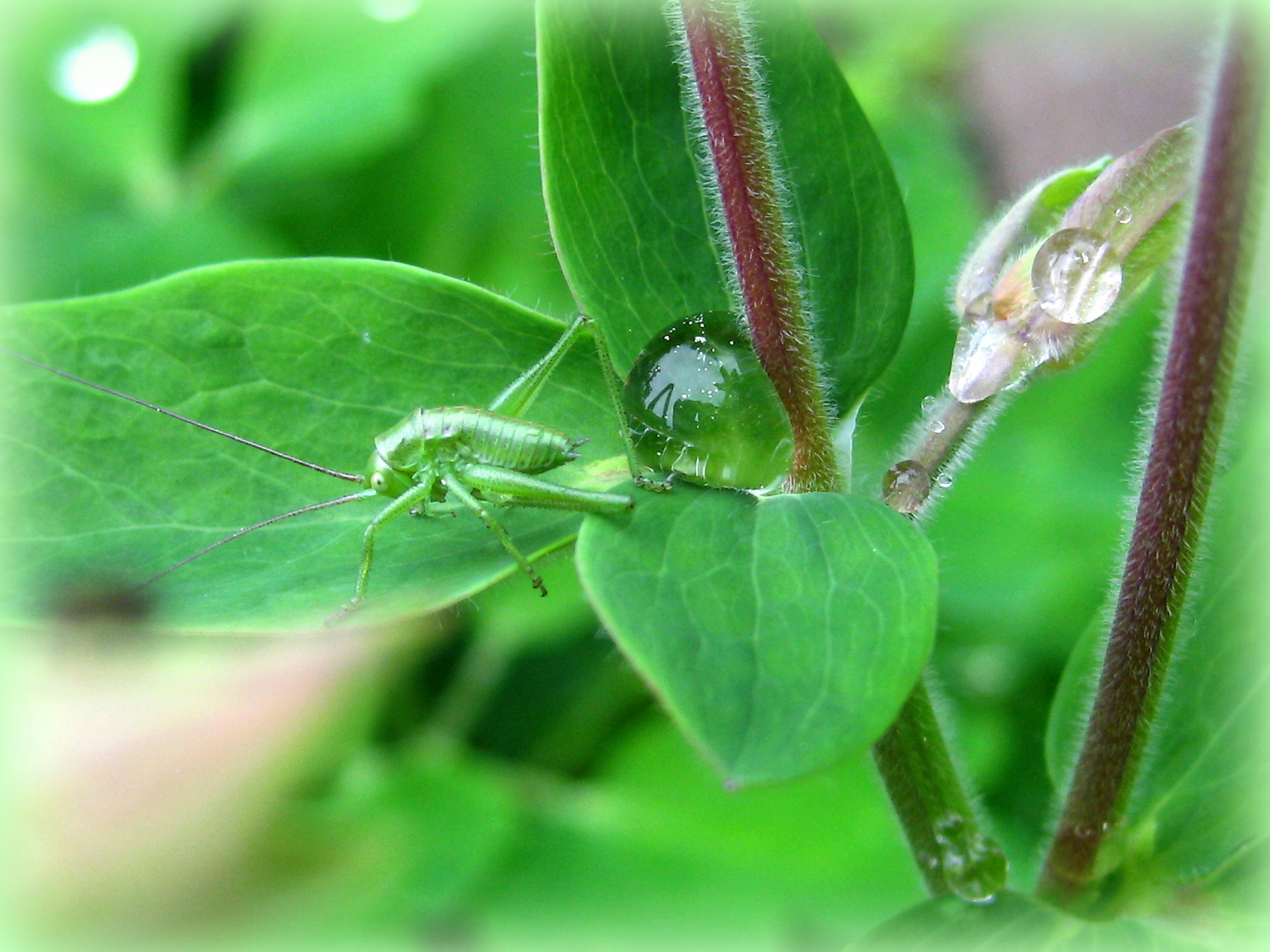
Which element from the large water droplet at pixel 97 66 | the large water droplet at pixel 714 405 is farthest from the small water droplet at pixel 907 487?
the large water droplet at pixel 97 66

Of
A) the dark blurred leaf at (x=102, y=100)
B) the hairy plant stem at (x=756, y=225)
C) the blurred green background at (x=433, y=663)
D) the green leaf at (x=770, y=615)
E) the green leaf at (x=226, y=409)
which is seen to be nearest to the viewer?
the green leaf at (x=770, y=615)

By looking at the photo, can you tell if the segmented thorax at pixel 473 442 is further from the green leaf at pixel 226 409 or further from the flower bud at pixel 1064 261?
the flower bud at pixel 1064 261

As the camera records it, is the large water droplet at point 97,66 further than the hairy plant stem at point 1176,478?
Yes

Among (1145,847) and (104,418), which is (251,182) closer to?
(104,418)

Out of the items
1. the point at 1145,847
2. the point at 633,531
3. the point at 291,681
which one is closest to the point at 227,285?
the point at 633,531

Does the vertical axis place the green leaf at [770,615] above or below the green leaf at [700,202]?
below

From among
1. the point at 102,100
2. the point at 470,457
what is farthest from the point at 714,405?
the point at 102,100

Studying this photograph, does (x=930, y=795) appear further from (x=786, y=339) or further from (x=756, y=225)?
(x=756, y=225)
